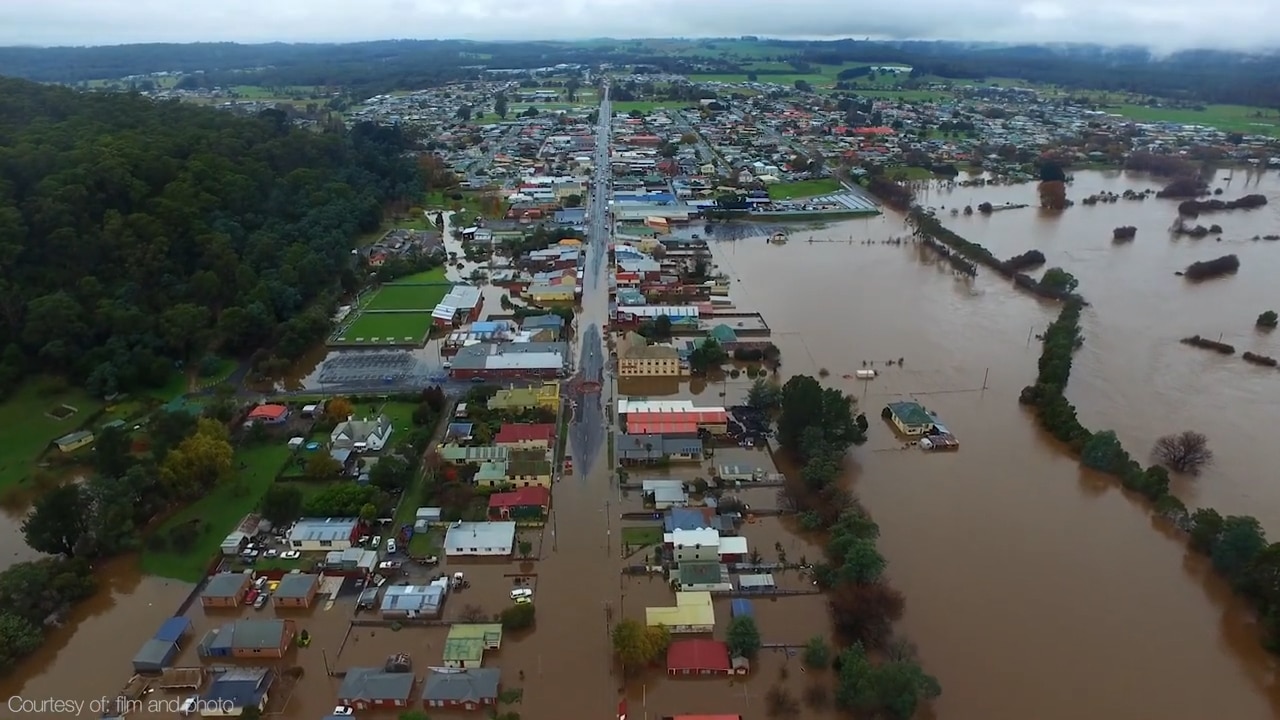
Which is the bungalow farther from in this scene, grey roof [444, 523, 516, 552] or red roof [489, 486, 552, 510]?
red roof [489, 486, 552, 510]

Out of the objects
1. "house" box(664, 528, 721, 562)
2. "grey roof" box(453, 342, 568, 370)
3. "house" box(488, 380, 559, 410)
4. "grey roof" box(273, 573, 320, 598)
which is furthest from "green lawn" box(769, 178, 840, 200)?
"grey roof" box(273, 573, 320, 598)

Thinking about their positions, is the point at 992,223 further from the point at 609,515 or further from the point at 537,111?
the point at 537,111

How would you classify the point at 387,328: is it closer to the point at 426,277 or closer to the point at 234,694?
the point at 426,277

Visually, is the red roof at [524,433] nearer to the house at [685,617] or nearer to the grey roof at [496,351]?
the grey roof at [496,351]

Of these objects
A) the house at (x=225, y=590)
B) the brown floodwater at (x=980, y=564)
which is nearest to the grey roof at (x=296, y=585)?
the brown floodwater at (x=980, y=564)

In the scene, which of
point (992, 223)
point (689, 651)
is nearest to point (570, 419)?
point (689, 651)
